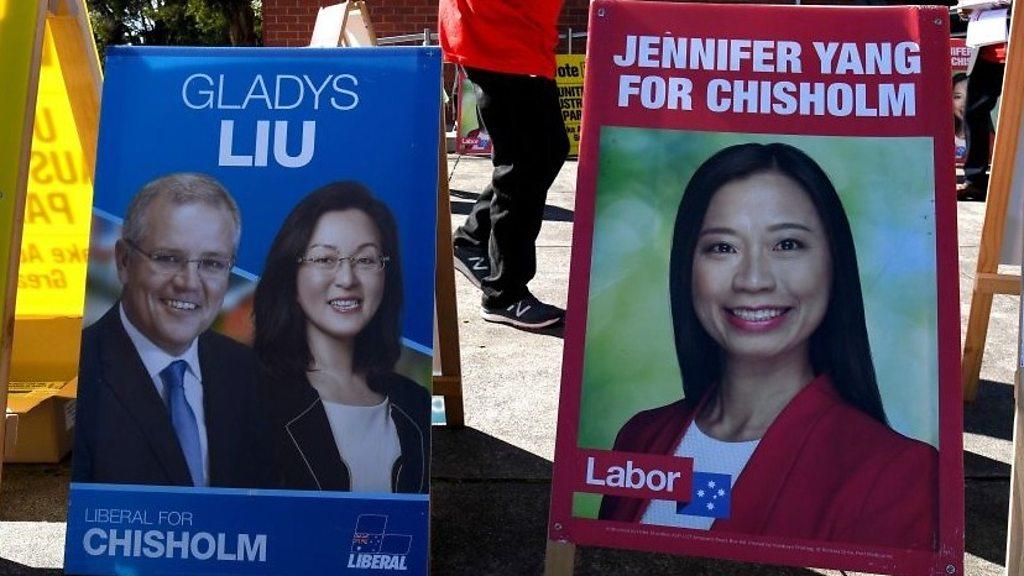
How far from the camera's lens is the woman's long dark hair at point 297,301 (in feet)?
7.95

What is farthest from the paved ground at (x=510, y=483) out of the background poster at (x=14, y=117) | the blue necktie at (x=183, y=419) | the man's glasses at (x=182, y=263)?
the man's glasses at (x=182, y=263)

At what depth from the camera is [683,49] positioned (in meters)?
2.47

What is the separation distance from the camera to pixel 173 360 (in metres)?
2.47

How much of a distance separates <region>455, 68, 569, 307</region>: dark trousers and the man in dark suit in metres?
1.87

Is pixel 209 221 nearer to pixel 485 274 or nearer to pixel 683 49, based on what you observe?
pixel 683 49

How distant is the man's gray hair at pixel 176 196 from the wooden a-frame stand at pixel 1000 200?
7.28ft

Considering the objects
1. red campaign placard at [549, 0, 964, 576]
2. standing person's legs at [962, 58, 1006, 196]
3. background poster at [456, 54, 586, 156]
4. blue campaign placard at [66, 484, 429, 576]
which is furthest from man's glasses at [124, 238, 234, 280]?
background poster at [456, 54, 586, 156]

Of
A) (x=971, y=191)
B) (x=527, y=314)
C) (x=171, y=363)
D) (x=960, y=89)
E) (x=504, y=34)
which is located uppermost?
(x=960, y=89)

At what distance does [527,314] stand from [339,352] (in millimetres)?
2123

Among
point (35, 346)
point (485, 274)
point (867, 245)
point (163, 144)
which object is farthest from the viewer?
point (485, 274)

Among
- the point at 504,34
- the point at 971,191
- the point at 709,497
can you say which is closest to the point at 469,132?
the point at 971,191

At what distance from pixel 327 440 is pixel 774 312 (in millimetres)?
980

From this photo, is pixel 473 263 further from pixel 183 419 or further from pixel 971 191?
pixel 971 191

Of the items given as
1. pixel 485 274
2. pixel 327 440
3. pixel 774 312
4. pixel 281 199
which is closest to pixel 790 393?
pixel 774 312
